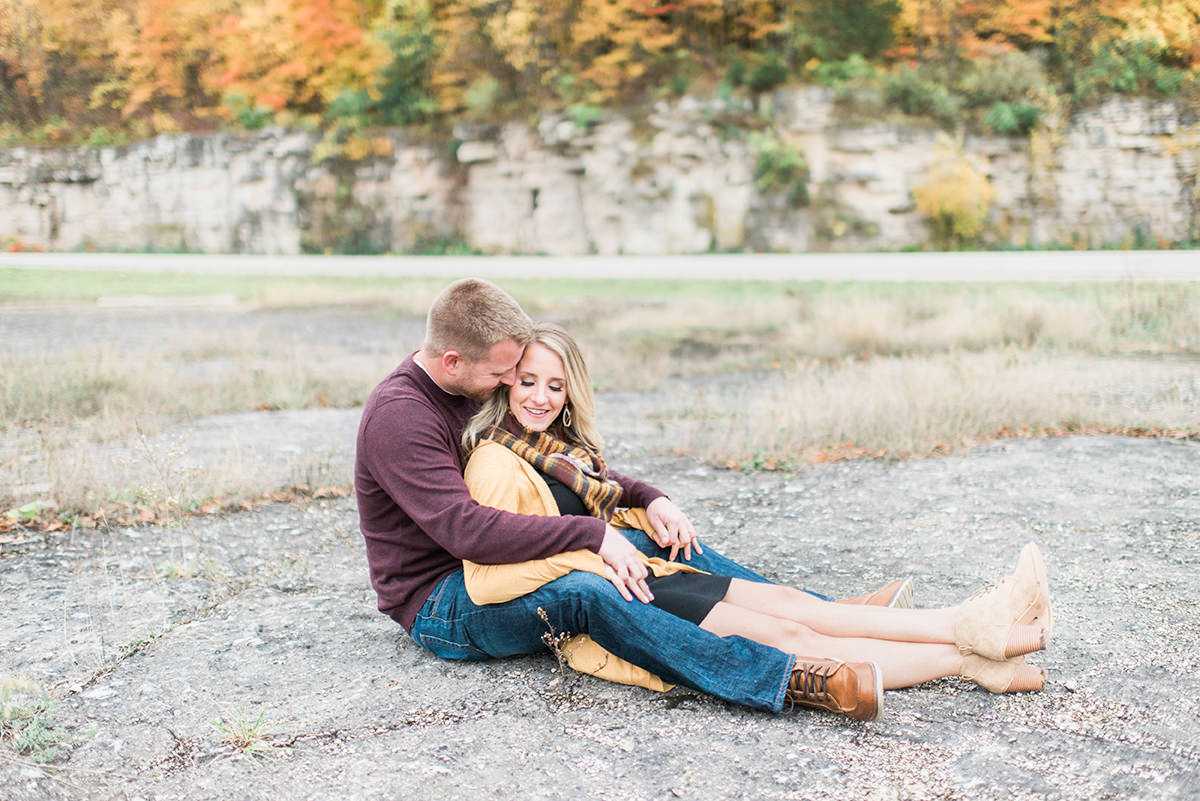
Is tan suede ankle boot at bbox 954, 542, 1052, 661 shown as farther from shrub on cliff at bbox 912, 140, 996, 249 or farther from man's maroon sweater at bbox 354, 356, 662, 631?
shrub on cliff at bbox 912, 140, 996, 249

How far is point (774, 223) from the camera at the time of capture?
24.2 m

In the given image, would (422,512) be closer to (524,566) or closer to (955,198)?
(524,566)

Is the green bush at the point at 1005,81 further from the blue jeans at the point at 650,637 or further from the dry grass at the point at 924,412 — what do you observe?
the blue jeans at the point at 650,637

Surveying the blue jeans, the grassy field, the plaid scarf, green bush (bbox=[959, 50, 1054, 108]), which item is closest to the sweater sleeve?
the blue jeans

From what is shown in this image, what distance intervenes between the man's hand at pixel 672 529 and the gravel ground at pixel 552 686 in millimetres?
643

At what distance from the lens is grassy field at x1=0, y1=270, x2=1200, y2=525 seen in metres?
8.27

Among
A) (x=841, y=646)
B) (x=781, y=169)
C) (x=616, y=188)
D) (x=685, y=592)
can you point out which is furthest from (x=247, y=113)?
(x=841, y=646)

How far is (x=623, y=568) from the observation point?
131 inches

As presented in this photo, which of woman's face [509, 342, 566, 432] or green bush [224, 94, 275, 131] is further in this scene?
green bush [224, 94, 275, 131]

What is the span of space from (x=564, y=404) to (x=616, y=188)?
2226cm

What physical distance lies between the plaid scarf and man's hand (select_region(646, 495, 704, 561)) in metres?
0.22

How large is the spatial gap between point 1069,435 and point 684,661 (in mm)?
6446

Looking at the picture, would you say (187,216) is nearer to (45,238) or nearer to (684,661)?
(45,238)

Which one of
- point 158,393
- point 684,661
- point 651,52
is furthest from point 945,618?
point 651,52
